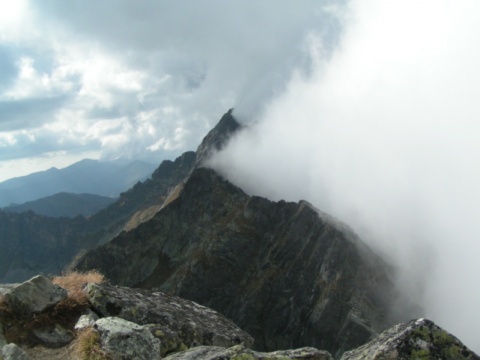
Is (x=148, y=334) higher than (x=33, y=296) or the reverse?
higher

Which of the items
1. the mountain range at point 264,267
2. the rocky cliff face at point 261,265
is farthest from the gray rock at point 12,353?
the rocky cliff face at point 261,265

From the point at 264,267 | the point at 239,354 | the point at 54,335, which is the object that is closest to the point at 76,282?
the point at 54,335

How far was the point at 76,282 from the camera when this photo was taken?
56.9 feet

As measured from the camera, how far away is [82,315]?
48.3 ft

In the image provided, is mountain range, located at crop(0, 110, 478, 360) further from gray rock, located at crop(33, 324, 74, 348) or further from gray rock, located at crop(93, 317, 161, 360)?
gray rock, located at crop(93, 317, 161, 360)

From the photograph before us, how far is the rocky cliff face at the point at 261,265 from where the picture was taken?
382 ft

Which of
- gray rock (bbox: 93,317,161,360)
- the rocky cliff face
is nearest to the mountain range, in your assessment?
the rocky cliff face

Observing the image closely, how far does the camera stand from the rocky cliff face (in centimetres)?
11650

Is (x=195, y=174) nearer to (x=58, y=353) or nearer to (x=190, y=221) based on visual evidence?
(x=190, y=221)

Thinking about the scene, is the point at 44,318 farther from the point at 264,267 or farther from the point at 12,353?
the point at 264,267

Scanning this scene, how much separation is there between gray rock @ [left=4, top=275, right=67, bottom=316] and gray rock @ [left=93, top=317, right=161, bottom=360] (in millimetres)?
4085

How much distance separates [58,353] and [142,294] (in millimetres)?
5140

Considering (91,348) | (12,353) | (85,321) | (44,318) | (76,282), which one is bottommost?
(12,353)

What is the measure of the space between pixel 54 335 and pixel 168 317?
157 inches
